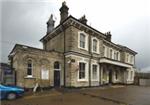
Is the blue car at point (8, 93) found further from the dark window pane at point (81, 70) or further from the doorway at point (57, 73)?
the dark window pane at point (81, 70)

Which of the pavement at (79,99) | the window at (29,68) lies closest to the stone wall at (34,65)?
the window at (29,68)

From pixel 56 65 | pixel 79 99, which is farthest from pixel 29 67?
pixel 79 99

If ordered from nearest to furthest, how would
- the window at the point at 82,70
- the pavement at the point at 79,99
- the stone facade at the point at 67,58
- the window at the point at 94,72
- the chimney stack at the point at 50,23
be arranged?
the pavement at the point at 79,99
the stone facade at the point at 67,58
the window at the point at 82,70
the window at the point at 94,72
the chimney stack at the point at 50,23

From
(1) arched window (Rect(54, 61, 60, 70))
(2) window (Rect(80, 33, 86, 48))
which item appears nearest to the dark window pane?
(2) window (Rect(80, 33, 86, 48))

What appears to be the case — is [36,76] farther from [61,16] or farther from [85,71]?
[61,16]

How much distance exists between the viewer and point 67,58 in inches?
844

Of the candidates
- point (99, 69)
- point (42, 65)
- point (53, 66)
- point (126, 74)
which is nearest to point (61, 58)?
point (53, 66)

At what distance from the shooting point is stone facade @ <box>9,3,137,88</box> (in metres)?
18.7

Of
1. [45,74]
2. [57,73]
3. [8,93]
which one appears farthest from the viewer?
[57,73]

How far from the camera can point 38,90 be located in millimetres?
18953

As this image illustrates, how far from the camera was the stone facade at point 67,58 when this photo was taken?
18672 mm

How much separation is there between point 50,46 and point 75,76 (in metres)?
6.11

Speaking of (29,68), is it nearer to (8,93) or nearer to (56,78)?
(56,78)

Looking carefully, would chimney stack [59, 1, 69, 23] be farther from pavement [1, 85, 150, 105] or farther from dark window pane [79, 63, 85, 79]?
pavement [1, 85, 150, 105]
